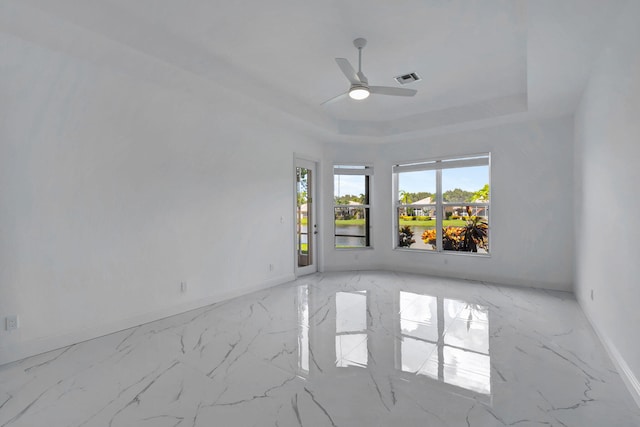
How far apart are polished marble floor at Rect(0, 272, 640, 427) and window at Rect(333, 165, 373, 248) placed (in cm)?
267

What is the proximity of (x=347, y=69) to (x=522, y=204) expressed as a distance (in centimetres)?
375

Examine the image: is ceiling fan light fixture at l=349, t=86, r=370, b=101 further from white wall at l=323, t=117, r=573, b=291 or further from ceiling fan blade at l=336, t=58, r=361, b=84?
white wall at l=323, t=117, r=573, b=291

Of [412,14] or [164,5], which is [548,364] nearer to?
[412,14]

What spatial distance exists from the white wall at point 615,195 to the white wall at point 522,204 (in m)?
1.03

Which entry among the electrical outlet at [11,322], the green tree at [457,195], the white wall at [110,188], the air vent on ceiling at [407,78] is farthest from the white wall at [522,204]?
the electrical outlet at [11,322]

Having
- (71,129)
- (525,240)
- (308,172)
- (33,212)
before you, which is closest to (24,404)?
(33,212)

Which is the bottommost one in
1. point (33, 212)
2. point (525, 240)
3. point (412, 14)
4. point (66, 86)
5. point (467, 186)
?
point (525, 240)

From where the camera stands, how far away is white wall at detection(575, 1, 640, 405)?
2.18 metres

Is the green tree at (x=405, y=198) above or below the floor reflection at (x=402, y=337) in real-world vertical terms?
above

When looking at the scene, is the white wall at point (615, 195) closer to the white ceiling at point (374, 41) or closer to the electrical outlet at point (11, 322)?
the white ceiling at point (374, 41)

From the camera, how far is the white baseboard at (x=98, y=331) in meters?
2.66

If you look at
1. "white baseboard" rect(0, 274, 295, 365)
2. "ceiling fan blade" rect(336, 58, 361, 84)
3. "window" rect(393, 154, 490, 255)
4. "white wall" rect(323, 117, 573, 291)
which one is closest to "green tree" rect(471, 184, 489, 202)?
"window" rect(393, 154, 490, 255)

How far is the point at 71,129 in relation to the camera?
2.99 m

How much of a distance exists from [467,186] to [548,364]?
368cm
